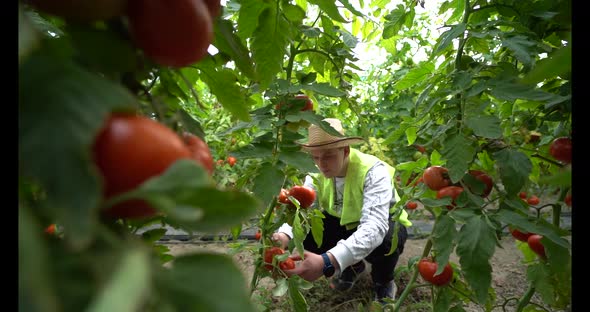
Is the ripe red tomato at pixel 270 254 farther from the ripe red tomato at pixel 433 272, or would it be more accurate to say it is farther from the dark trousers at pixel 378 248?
the dark trousers at pixel 378 248

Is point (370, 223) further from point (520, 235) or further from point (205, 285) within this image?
point (205, 285)

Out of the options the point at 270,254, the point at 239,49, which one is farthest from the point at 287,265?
the point at 239,49

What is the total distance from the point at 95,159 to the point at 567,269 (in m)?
1.15

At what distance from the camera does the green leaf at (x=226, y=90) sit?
1.90ft

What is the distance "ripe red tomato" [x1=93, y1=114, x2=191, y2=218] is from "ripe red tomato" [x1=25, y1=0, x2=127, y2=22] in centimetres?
7

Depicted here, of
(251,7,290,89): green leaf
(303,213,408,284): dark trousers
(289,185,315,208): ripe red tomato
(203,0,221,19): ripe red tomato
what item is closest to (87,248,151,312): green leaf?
(203,0,221,19): ripe red tomato

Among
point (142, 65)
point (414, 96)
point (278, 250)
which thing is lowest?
point (278, 250)

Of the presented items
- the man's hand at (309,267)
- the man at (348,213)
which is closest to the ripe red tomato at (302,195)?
the man at (348,213)

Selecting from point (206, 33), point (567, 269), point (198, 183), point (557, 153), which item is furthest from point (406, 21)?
point (198, 183)

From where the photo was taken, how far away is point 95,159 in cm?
24

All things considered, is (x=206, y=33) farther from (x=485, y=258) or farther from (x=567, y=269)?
(x=567, y=269)

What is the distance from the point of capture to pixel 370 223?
6.87 feet

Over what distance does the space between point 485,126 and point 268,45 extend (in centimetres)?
53

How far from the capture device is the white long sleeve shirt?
2004mm
